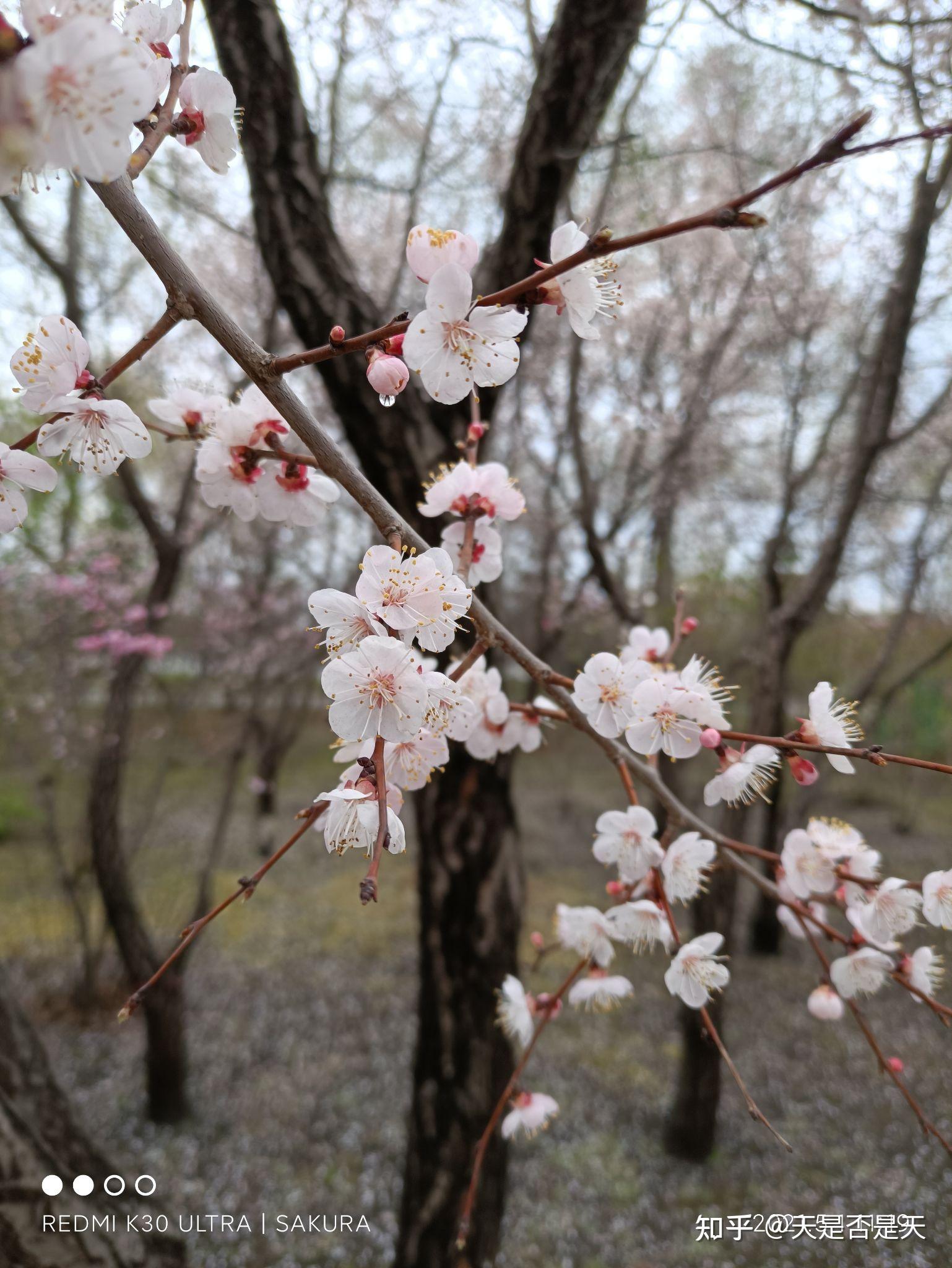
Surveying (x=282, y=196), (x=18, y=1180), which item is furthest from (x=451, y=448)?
(x=18, y=1180)

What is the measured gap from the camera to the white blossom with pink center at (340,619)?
0.64 meters

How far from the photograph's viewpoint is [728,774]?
85 centimetres

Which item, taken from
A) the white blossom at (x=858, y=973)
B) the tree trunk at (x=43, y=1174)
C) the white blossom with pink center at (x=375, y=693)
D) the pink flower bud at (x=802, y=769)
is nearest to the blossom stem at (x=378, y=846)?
the white blossom with pink center at (x=375, y=693)

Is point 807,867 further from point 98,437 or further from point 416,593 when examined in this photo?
point 98,437

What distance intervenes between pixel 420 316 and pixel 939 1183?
3618mm

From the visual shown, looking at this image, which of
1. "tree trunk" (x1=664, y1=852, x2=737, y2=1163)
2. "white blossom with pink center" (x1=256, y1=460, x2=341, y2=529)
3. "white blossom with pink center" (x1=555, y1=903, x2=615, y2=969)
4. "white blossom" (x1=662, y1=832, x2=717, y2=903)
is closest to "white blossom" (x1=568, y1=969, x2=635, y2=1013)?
"white blossom with pink center" (x1=555, y1=903, x2=615, y2=969)

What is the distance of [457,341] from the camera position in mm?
596

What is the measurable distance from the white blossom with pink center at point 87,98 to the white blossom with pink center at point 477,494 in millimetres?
471

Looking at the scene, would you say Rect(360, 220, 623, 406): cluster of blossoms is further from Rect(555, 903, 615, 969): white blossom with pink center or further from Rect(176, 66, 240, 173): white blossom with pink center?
Rect(555, 903, 615, 969): white blossom with pink center

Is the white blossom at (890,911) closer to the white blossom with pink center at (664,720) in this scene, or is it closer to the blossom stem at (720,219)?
the white blossom with pink center at (664,720)

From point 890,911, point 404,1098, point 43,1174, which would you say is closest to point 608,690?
point 890,911

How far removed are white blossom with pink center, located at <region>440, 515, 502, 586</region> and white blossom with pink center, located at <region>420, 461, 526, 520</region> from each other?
2 cm

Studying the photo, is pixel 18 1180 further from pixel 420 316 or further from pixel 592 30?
pixel 592 30

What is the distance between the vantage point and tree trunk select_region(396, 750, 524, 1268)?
1836 millimetres
